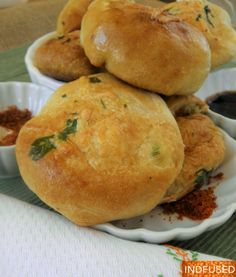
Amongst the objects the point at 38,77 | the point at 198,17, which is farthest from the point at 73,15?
the point at 198,17

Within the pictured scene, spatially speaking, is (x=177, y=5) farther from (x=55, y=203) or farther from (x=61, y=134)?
(x=55, y=203)

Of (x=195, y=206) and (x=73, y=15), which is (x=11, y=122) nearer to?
(x=73, y=15)

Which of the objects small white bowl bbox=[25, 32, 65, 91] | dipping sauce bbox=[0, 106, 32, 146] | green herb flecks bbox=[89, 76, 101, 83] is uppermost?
green herb flecks bbox=[89, 76, 101, 83]

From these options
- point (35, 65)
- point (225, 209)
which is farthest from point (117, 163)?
point (35, 65)

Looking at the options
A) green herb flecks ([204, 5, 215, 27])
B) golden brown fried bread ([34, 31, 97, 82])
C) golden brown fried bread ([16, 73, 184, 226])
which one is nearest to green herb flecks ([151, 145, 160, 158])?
golden brown fried bread ([16, 73, 184, 226])

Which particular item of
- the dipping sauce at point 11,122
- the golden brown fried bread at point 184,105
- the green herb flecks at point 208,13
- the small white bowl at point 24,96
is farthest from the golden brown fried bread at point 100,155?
the green herb flecks at point 208,13

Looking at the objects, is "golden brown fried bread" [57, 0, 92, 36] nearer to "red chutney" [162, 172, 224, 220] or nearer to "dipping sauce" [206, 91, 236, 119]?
"dipping sauce" [206, 91, 236, 119]
